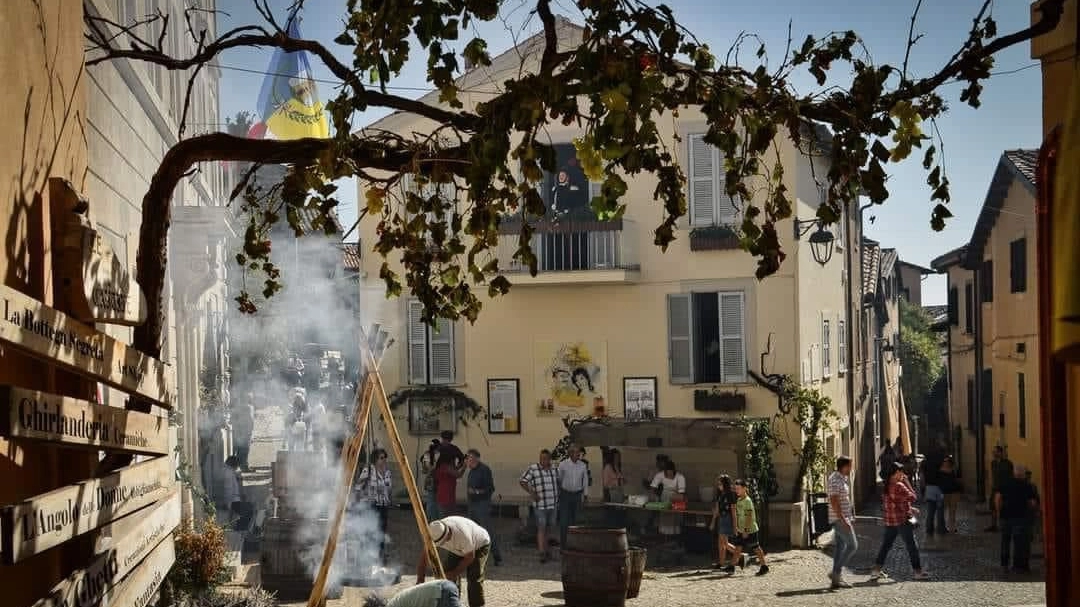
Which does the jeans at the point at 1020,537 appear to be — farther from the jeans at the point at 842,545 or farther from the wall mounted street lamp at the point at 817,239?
the wall mounted street lamp at the point at 817,239

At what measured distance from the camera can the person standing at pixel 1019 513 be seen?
1593cm

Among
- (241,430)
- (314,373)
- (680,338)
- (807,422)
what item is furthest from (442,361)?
(807,422)

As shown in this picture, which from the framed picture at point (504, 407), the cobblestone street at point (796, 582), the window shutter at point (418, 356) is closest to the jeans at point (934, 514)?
the cobblestone street at point (796, 582)

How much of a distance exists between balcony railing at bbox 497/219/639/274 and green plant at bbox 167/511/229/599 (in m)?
13.0

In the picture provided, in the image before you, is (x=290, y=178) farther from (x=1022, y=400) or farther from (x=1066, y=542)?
(x=1022, y=400)

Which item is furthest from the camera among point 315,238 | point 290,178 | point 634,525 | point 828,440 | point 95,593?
point 315,238

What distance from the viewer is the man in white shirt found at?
705 inches

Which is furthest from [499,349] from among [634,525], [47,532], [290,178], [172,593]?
[47,532]

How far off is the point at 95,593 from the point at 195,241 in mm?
12330

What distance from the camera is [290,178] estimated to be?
502 cm

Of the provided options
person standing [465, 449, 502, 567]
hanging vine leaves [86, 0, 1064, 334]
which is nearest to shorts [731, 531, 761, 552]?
person standing [465, 449, 502, 567]

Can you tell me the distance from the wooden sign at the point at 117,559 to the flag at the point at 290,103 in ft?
41.5

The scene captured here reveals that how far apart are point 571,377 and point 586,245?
239 cm

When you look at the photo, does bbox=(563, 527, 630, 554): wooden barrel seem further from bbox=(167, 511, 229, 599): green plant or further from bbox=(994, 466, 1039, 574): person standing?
bbox=(994, 466, 1039, 574): person standing
